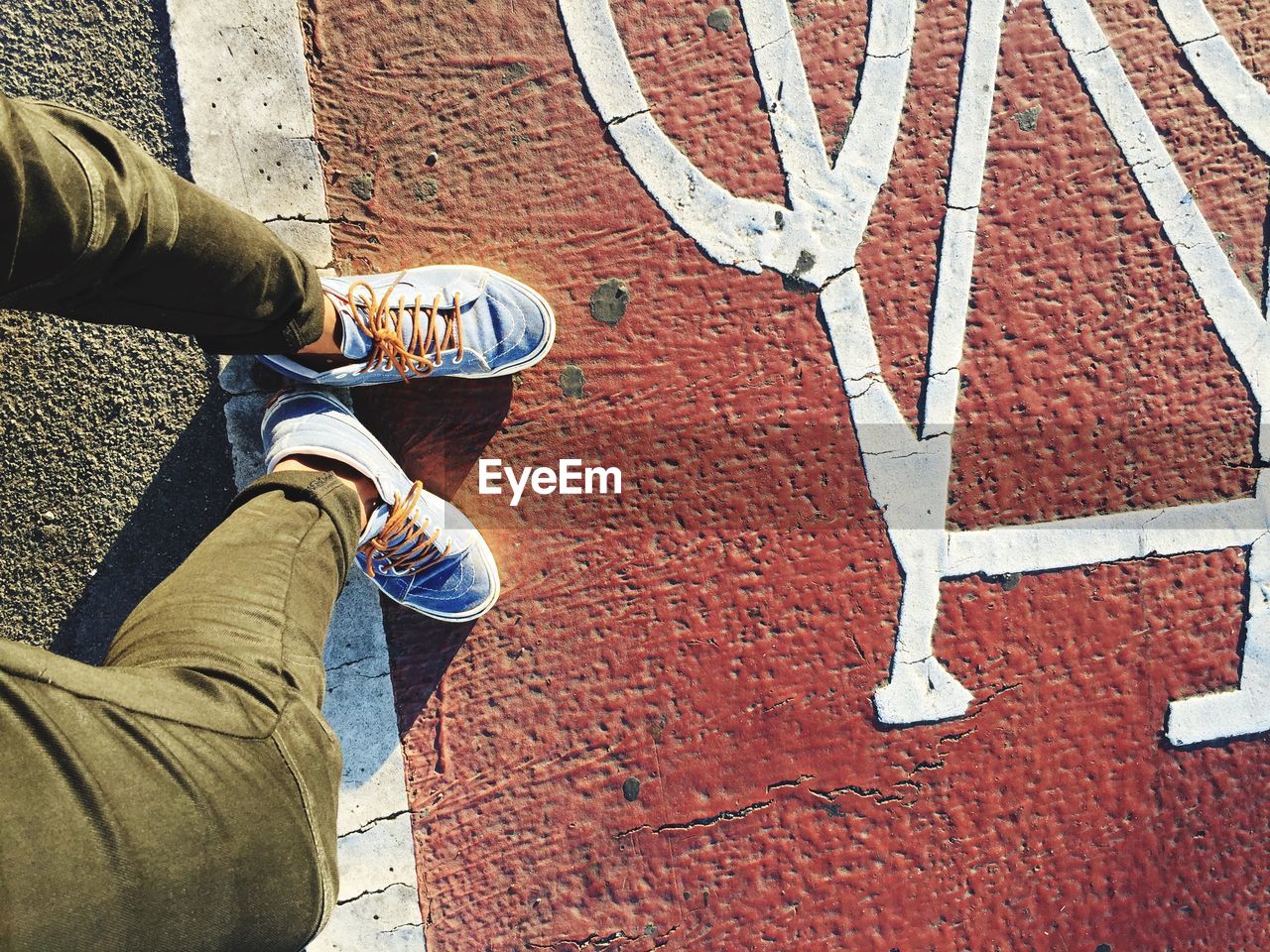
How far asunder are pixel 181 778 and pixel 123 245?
3.12ft

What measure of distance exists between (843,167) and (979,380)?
2.57 feet

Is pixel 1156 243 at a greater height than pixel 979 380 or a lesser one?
greater

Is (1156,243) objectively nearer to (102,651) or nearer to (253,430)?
(253,430)

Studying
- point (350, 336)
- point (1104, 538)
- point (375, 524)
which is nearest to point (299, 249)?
point (350, 336)

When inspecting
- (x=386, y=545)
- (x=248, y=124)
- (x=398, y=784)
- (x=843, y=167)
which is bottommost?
(x=398, y=784)

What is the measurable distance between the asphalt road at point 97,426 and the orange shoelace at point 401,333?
524 millimetres

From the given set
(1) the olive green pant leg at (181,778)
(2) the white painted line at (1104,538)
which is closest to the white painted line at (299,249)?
(1) the olive green pant leg at (181,778)

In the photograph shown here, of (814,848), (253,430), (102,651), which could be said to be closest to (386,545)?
(253,430)

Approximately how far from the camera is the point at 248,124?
2328 mm

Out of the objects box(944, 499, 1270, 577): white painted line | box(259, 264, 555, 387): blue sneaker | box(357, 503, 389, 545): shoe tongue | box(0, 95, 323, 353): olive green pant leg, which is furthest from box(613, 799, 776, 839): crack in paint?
box(0, 95, 323, 353): olive green pant leg

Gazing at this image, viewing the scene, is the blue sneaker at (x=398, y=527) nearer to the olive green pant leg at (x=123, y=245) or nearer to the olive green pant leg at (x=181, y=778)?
the olive green pant leg at (x=123, y=245)

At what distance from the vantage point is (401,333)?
2258 millimetres

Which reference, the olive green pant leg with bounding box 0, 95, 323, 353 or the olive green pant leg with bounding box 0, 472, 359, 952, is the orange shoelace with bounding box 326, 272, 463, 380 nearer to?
the olive green pant leg with bounding box 0, 95, 323, 353

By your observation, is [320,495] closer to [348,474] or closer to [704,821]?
[348,474]
